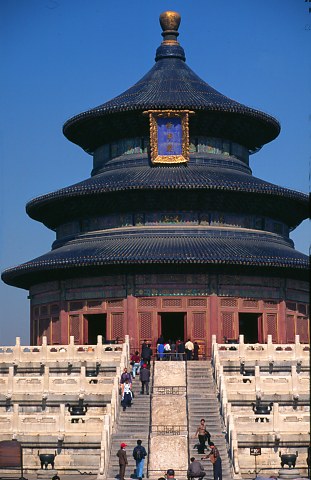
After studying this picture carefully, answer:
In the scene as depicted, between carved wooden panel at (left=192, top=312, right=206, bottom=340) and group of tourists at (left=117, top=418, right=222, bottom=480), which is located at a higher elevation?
carved wooden panel at (left=192, top=312, right=206, bottom=340)

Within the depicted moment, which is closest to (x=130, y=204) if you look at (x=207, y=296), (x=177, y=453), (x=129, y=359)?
(x=207, y=296)

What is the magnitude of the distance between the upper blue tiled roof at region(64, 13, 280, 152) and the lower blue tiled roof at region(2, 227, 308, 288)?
6288 millimetres

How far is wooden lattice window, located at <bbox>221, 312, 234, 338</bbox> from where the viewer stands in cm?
6169

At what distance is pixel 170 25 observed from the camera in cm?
7344

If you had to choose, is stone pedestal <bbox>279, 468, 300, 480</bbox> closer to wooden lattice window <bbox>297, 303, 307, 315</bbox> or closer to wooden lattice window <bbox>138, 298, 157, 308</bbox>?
wooden lattice window <bbox>138, 298, 157, 308</bbox>

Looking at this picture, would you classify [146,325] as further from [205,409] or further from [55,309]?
[205,409]

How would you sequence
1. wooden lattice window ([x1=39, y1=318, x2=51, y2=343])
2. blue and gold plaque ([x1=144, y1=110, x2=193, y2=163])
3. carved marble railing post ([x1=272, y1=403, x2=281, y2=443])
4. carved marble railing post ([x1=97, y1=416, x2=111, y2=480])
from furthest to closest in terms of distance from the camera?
blue and gold plaque ([x1=144, y1=110, x2=193, y2=163]), wooden lattice window ([x1=39, y1=318, x2=51, y2=343]), carved marble railing post ([x1=272, y1=403, x2=281, y2=443]), carved marble railing post ([x1=97, y1=416, x2=111, y2=480])

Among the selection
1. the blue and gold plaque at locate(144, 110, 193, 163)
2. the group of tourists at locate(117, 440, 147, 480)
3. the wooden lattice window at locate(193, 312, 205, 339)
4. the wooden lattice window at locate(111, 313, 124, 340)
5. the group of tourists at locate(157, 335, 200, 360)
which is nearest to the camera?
the group of tourists at locate(117, 440, 147, 480)

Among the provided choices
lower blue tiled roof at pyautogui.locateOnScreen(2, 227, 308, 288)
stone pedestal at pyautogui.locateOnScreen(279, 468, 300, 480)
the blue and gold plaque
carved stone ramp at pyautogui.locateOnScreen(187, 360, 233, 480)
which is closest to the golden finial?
the blue and gold plaque

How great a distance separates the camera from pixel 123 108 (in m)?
66.0

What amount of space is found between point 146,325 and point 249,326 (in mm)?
6170

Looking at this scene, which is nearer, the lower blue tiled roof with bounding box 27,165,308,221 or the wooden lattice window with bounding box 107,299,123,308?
the wooden lattice window with bounding box 107,299,123,308

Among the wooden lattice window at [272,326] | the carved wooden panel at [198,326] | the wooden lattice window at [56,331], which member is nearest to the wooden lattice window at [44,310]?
the wooden lattice window at [56,331]

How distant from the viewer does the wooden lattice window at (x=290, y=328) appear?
64000 millimetres
